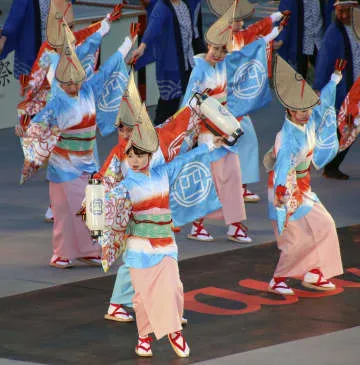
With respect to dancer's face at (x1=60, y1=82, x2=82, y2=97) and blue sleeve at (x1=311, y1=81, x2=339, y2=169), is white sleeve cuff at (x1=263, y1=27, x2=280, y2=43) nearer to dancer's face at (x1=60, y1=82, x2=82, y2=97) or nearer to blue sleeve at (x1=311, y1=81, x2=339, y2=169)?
blue sleeve at (x1=311, y1=81, x2=339, y2=169)

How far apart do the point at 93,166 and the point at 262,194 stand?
3.03 metres

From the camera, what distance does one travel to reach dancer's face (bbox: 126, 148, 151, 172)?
9.22 meters

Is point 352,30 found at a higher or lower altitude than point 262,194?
higher

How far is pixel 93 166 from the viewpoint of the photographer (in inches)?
459

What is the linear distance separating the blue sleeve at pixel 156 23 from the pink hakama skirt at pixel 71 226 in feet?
10.5

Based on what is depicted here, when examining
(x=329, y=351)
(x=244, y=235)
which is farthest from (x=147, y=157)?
(x=244, y=235)

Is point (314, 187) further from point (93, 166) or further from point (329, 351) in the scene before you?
point (329, 351)

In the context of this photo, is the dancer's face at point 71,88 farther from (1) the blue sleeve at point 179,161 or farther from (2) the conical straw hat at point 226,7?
(2) the conical straw hat at point 226,7

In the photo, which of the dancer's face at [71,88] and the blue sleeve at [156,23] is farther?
the blue sleeve at [156,23]

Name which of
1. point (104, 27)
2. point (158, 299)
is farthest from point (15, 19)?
point (158, 299)

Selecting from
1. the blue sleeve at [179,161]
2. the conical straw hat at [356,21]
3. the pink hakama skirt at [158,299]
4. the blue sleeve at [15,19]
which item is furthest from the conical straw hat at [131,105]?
the blue sleeve at [15,19]

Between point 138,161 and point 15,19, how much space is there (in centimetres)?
638

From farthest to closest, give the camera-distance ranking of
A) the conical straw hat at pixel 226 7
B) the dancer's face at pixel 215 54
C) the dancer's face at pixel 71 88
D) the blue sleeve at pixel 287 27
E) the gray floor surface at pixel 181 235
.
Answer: the blue sleeve at pixel 287 27 → the conical straw hat at pixel 226 7 → the dancer's face at pixel 215 54 → the dancer's face at pixel 71 88 → the gray floor surface at pixel 181 235

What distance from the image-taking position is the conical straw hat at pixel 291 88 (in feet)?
34.0
